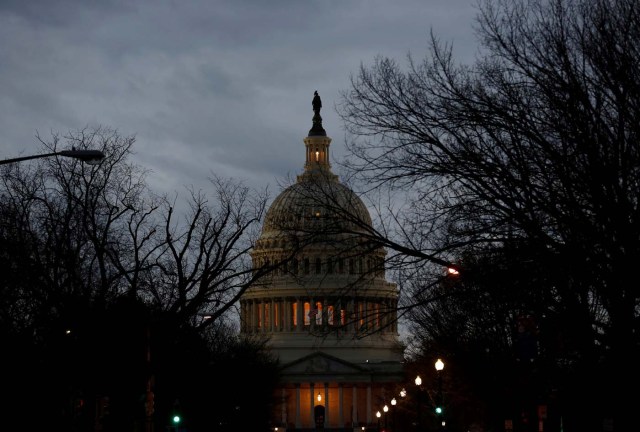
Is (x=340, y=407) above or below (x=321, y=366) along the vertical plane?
below

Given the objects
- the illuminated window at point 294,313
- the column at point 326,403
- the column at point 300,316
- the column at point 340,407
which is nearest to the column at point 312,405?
the column at point 326,403

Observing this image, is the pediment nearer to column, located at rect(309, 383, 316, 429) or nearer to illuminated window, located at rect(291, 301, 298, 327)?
column, located at rect(309, 383, 316, 429)

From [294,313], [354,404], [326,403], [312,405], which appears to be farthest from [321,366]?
[294,313]

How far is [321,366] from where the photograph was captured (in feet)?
615

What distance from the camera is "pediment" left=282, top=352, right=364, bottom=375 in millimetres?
186000

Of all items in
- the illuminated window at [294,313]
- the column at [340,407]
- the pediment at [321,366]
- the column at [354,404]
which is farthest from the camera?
the illuminated window at [294,313]

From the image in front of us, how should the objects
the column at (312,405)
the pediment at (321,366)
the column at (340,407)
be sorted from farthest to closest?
the column at (340,407) → the column at (312,405) → the pediment at (321,366)

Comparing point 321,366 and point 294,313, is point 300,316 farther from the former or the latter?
point 321,366

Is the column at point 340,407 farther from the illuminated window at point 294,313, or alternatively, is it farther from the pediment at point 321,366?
the illuminated window at point 294,313

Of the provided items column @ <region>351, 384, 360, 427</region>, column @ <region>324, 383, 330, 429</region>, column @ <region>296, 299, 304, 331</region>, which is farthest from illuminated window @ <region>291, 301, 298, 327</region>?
column @ <region>351, 384, 360, 427</region>

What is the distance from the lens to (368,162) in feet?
80.0

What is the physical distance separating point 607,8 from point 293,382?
165362 mm

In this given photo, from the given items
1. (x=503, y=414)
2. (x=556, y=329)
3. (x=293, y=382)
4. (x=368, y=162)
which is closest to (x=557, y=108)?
(x=368, y=162)

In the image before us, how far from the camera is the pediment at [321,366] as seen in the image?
186m
